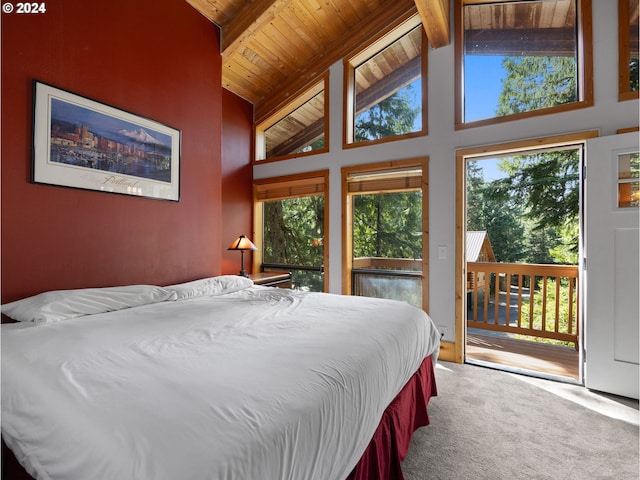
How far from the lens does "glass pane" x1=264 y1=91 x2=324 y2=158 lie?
4.21 m

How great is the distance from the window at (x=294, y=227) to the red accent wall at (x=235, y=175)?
171mm

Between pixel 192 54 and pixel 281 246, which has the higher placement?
pixel 192 54

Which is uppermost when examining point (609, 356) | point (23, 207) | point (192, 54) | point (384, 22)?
point (384, 22)

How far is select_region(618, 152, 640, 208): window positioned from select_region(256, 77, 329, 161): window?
2817 millimetres

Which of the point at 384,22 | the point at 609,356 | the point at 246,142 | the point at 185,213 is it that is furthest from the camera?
the point at 246,142

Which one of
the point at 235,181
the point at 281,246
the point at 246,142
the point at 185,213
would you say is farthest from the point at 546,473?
the point at 246,142

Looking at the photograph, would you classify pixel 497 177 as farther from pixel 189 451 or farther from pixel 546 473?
pixel 189 451

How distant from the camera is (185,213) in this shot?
3.03 metres

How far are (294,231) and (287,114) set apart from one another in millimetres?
1672

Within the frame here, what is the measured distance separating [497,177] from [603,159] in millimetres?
1618

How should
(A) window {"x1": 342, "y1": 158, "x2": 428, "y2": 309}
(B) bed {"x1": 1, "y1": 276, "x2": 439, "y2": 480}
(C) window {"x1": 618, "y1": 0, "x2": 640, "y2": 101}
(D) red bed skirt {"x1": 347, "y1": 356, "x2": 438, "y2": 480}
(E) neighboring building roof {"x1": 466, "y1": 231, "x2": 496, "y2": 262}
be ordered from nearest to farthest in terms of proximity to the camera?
(B) bed {"x1": 1, "y1": 276, "x2": 439, "y2": 480} → (D) red bed skirt {"x1": 347, "y1": 356, "x2": 438, "y2": 480} → (C) window {"x1": 618, "y1": 0, "x2": 640, "y2": 101} → (A) window {"x1": 342, "y1": 158, "x2": 428, "y2": 309} → (E) neighboring building roof {"x1": 466, "y1": 231, "x2": 496, "y2": 262}

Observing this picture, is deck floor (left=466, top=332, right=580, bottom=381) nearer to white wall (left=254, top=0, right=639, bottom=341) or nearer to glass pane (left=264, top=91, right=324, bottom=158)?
white wall (left=254, top=0, right=639, bottom=341)

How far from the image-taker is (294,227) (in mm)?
4512

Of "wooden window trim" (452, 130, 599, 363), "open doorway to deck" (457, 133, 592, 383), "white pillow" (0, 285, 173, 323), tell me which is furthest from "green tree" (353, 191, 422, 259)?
"white pillow" (0, 285, 173, 323)
